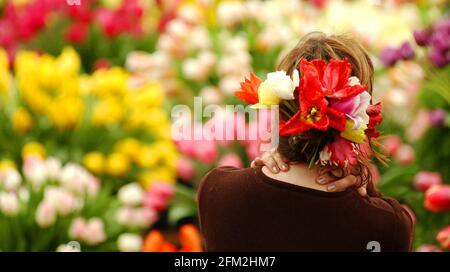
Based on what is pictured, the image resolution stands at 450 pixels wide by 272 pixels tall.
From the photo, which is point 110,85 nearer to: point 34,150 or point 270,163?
point 34,150

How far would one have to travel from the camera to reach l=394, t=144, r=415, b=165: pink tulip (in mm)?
3549

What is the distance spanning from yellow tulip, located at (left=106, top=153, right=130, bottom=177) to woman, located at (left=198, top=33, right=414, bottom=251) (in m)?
2.32

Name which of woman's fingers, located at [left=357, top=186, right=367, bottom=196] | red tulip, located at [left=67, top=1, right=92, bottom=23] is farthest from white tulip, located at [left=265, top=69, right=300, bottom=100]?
red tulip, located at [left=67, top=1, right=92, bottom=23]

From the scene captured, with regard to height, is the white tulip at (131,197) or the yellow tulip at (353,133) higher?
the yellow tulip at (353,133)

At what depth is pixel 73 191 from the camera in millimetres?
3197

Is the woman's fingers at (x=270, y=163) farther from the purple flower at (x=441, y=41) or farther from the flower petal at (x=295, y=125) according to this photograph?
the purple flower at (x=441, y=41)

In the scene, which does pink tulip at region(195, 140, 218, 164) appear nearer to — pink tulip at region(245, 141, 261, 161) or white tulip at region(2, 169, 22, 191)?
pink tulip at region(245, 141, 261, 161)

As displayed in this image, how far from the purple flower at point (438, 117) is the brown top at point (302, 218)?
172 centimetres

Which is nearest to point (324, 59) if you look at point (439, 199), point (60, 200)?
point (439, 199)

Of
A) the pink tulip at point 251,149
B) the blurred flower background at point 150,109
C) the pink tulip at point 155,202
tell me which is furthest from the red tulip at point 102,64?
the pink tulip at point 251,149

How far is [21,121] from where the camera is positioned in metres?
4.04

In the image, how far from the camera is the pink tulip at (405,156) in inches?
140

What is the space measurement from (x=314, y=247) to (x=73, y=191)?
1.72 meters

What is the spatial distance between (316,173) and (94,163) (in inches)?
93.9
